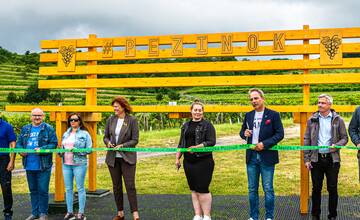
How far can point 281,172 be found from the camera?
11016mm

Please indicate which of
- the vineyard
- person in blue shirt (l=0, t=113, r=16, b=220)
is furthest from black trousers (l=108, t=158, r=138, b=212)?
the vineyard

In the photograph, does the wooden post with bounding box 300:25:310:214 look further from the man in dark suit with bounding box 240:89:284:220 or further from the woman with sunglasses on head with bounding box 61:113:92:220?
the woman with sunglasses on head with bounding box 61:113:92:220

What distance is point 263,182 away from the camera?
5.16m

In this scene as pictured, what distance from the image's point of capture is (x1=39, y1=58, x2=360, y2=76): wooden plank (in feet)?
20.7

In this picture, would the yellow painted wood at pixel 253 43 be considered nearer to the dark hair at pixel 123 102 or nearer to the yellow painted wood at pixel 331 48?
the yellow painted wood at pixel 331 48

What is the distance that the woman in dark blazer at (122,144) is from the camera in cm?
559

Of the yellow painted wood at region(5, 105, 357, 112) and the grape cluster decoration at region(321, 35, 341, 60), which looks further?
the grape cluster decoration at region(321, 35, 341, 60)

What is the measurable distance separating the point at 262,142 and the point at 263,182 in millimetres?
490

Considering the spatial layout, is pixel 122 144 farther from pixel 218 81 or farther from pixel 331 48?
pixel 331 48

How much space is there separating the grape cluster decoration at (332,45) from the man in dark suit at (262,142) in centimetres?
166

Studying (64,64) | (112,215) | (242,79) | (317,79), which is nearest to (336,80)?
(317,79)

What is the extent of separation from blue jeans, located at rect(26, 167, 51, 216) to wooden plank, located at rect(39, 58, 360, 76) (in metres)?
2.01

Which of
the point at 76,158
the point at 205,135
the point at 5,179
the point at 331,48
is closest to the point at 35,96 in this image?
the point at 5,179

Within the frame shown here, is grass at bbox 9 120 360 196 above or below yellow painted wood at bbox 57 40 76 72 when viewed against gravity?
below
